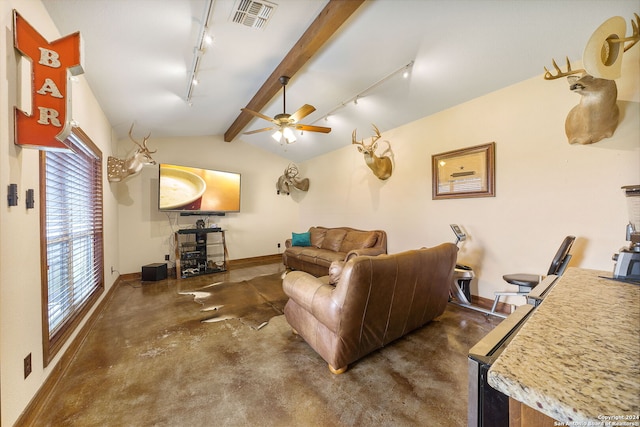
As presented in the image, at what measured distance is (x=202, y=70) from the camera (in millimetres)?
2822

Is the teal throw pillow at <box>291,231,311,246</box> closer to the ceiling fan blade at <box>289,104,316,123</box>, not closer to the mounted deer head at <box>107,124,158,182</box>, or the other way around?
the ceiling fan blade at <box>289,104,316,123</box>

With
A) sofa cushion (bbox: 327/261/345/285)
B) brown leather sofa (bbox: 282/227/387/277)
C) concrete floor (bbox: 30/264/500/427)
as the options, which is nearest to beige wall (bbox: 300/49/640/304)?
brown leather sofa (bbox: 282/227/387/277)

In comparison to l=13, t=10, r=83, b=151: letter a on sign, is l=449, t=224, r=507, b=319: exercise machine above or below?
below

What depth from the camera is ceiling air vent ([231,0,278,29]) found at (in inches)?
78.0

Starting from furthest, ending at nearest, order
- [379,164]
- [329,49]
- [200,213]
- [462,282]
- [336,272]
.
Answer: [200,213]
[379,164]
[462,282]
[329,49]
[336,272]

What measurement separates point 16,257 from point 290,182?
523cm

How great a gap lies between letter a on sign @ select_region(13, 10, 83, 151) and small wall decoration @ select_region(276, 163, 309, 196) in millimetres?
4939

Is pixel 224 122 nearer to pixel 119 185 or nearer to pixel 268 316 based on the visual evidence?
pixel 119 185

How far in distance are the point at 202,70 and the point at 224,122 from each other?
2036mm

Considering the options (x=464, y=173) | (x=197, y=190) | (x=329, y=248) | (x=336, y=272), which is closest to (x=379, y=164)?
(x=464, y=173)

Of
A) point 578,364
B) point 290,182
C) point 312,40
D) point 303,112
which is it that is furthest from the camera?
point 290,182

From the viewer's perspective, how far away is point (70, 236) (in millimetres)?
2338

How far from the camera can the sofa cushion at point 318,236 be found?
210 inches

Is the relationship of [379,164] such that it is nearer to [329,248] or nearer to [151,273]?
[329,248]
